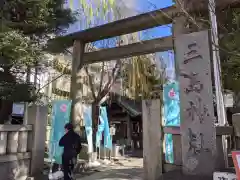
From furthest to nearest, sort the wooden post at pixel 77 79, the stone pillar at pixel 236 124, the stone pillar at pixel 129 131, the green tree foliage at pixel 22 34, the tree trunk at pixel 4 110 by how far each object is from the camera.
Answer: the stone pillar at pixel 129 131
the wooden post at pixel 77 79
the tree trunk at pixel 4 110
the green tree foliage at pixel 22 34
the stone pillar at pixel 236 124

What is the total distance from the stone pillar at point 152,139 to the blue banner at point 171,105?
236 millimetres

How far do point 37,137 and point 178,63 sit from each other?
4425 mm

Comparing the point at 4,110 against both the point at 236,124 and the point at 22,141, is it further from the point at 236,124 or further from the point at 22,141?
the point at 236,124

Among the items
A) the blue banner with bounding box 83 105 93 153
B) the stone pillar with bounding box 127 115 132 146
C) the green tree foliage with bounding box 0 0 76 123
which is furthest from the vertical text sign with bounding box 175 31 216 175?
the stone pillar with bounding box 127 115 132 146

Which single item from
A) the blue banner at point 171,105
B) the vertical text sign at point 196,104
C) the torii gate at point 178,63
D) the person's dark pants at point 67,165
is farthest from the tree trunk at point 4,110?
the vertical text sign at point 196,104

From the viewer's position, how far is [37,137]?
6785 mm

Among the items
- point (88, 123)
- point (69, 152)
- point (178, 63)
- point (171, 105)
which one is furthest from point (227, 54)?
point (88, 123)

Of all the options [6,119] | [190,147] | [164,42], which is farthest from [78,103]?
[190,147]

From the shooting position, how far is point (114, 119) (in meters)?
17.9

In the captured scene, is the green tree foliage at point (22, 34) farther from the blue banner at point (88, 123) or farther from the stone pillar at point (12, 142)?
the blue banner at point (88, 123)

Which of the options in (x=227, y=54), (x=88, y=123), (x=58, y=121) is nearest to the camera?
(x=227, y=54)

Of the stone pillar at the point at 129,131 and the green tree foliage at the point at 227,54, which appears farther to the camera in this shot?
the stone pillar at the point at 129,131

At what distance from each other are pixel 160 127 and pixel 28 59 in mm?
3901

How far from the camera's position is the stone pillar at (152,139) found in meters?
5.85
